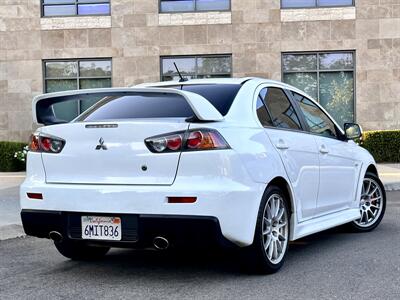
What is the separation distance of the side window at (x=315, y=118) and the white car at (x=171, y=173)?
608 millimetres

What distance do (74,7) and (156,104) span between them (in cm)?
1486

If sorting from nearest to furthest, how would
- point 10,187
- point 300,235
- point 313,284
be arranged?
1. point 313,284
2. point 300,235
3. point 10,187

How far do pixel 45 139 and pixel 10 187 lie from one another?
7767 millimetres

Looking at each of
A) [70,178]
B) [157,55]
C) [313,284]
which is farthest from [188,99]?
[157,55]

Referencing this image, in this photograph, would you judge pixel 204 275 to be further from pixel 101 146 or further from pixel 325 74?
pixel 325 74

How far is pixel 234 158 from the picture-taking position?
4219 mm

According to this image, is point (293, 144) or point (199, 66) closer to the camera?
point (293, 144)

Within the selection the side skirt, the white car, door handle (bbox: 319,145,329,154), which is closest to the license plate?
the white car

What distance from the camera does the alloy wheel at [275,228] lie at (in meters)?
4.63

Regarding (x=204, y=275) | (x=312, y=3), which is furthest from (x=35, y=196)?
(x=312, y=3)

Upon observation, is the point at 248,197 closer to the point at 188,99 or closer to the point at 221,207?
the point at 221,207

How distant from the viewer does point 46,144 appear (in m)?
4.60

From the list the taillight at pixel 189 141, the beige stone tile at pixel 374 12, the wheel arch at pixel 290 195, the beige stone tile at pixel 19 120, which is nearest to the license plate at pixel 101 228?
the taillight at pixel 189 141

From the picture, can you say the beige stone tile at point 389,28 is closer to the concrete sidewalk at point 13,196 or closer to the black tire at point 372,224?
the concrete sidewalk at point 13,196
